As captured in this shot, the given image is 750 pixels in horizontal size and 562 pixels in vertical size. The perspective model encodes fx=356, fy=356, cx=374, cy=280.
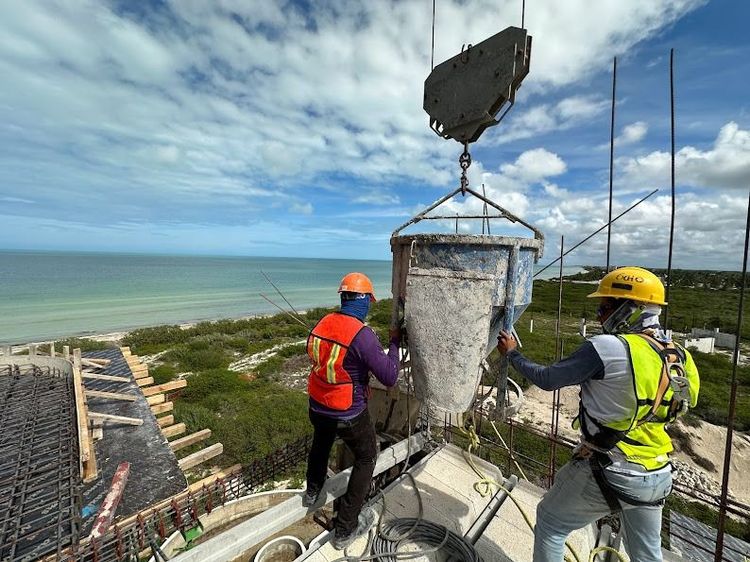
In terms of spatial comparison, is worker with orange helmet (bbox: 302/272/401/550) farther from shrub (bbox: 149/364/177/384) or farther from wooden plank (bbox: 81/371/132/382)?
shrub (bbox: 149/364/177/384)

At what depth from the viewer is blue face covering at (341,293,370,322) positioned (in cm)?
320

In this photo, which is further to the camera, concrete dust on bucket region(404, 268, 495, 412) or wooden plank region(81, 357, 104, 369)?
wooden plank region(81, 357, 104, 369)

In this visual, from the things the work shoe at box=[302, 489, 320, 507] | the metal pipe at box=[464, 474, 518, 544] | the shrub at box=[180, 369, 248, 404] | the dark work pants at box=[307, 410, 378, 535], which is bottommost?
the shrub at box=[180, 369, 248, 404]

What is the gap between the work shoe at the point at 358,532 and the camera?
3.29 meters

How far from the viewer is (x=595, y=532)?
3.75m

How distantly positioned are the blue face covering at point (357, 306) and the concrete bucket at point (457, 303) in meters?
0.37

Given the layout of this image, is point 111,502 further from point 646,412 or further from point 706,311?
point 706,311

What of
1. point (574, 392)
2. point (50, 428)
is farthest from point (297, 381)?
point (574, 392)

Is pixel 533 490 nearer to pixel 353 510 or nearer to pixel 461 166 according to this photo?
pixel 353 510

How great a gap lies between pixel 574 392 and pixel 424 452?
1370cm

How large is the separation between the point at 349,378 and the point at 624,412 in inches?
78.3

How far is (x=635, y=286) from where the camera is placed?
2.43 m

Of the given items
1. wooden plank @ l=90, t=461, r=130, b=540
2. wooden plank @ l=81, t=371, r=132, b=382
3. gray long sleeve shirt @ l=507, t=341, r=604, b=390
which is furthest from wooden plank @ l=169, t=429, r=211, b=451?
gray long sleeve shirt @ l=507, t=341, r=604, b=390

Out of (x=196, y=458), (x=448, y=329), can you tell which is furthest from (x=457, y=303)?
(x=196, y=458)
